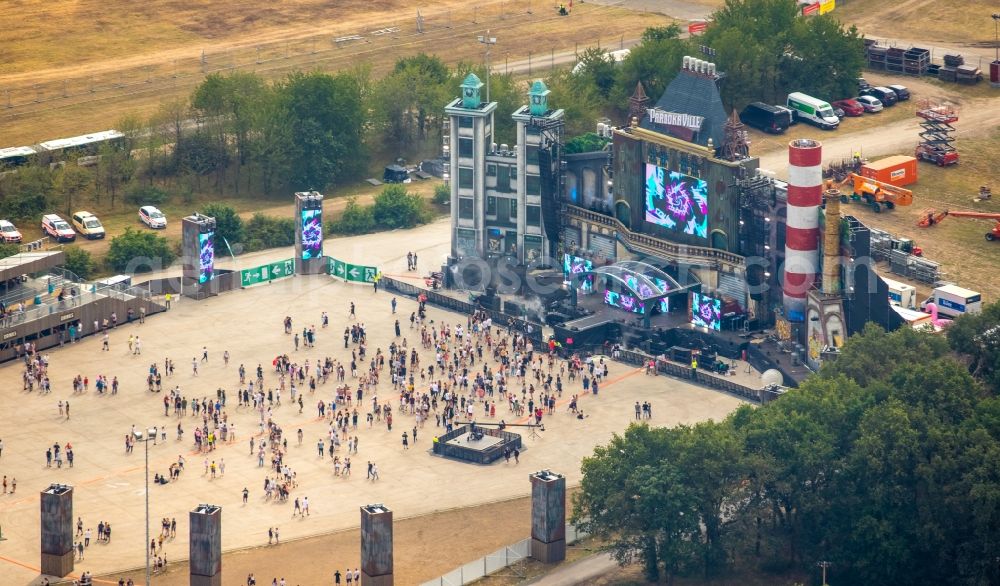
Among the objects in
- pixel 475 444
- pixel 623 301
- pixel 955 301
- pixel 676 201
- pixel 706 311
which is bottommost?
pixel 475 444

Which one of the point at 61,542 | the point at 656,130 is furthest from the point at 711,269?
the point at 61,542

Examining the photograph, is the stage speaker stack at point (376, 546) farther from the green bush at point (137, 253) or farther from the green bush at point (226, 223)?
the green bush at point (226, 223)

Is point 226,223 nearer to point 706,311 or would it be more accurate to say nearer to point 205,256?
point 205,256

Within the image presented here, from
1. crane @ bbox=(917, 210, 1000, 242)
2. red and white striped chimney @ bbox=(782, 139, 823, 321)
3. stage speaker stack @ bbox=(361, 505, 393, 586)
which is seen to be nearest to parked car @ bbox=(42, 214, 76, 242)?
red and white striped chimney @ bbox=(782, 139, 823, 321)

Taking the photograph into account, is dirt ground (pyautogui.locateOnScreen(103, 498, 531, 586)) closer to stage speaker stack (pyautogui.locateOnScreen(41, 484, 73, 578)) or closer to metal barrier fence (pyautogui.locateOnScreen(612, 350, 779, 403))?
stage speaker stack (pyautogui.locateOnScreen(41, 484, 73, 578))

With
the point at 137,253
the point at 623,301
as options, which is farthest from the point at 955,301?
the point at 137,253
